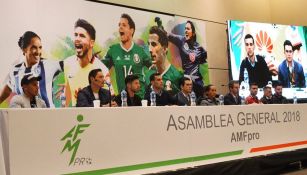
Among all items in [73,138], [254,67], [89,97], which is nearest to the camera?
[73,138]

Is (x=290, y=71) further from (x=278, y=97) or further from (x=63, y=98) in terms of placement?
(x=63, y=98)

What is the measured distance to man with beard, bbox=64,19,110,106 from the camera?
14.3 feet

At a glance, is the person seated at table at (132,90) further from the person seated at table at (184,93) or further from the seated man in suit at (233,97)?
the seated man in suit at (233,97)

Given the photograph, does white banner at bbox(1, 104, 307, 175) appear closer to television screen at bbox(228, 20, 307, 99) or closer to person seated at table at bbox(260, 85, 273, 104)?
person seated at table at bbox(260, 85, 273, 104)

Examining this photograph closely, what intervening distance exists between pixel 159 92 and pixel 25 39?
6.09ft

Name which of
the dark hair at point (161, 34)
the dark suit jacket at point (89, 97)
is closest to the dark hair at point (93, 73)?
the dark suit jacket at point (89, 97)

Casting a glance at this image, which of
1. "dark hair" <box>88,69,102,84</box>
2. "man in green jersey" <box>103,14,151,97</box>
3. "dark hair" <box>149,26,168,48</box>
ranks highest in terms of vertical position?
"dark hair" <box>149,26,168,48</box>

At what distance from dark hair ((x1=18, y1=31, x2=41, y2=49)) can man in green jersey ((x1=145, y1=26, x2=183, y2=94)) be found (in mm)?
1708

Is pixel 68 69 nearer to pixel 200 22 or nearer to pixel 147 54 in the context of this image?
pixel 147 54

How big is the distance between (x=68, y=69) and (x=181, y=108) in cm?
228

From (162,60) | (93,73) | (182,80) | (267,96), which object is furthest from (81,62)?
(267,96)

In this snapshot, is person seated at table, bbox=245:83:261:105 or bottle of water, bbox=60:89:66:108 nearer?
bottle of water, bbox=60:89:66:108

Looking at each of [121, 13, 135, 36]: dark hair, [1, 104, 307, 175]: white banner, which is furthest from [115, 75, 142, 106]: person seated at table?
[1, 104, 307, 175]: white banner

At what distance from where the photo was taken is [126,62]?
16.2ft
